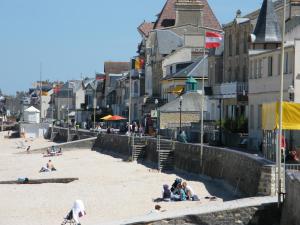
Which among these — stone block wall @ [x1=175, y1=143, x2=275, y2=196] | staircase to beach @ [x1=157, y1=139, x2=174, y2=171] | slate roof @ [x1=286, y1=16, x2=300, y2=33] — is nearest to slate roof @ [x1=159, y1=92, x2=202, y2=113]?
staircase to beach @ [x1=157, y1=139, x2=174, y2=171]

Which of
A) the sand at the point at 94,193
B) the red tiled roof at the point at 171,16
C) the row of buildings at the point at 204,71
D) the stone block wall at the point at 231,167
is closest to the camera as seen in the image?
the stone block wall at the point at 231,167

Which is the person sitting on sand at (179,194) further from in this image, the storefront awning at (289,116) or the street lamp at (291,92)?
the street lamp at (291,92)

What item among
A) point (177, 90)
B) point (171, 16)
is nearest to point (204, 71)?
point (177, 90)

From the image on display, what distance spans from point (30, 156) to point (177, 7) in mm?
23696

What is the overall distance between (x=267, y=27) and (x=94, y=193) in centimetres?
1264

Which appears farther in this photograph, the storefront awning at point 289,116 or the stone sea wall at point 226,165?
the storefront awning at point 289,116

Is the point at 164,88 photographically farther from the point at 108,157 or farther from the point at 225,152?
the point at 225,152

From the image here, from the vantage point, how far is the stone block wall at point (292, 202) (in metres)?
20.0

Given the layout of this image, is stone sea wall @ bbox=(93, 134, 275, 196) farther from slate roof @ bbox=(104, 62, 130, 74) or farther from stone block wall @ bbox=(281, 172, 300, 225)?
slate roof @ bbox=(104, 62, 130, 74)

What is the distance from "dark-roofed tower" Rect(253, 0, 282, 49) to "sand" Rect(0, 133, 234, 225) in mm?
7890

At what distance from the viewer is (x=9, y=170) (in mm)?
50562

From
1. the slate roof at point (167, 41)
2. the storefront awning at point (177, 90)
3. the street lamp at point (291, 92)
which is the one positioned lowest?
the street lamp at point (291, 92)

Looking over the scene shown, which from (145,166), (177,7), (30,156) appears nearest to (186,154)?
(145,166)

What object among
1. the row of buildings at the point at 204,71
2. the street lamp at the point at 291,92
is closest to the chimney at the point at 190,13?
the row of buildings at the point at 204,71
